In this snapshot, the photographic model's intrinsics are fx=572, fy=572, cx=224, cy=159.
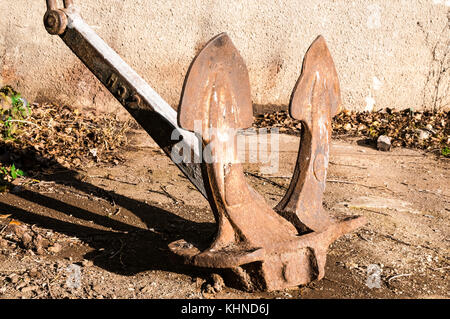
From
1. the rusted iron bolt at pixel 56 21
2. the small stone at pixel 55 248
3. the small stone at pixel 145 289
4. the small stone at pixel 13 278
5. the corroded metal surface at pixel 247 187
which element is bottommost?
the small stone at pixel 145 289

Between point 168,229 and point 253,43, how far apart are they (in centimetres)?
267

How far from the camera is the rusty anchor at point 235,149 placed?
7.80 ft

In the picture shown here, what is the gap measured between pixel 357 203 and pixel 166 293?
66.1 inches

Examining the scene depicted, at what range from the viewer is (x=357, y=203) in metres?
3.82

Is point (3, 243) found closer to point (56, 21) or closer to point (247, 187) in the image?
point (56, 21)

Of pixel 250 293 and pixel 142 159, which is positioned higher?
pixel 142 159

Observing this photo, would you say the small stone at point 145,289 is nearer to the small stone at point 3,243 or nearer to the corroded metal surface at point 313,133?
the corroded metal surface at point 313,133

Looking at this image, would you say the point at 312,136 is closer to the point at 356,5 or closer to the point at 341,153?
the point at 341,153

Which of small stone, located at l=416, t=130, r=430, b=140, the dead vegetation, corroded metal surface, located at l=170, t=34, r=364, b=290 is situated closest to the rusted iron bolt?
corroded metal surface, located at l=170, t=34, r=364, b=290

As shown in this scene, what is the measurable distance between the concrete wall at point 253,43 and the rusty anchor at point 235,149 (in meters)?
2.47

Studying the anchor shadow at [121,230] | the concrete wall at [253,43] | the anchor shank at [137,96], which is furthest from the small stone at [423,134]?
the anchor shank at [137,96]

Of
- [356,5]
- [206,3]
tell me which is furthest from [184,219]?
[356,5]

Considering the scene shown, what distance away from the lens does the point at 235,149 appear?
8.27 feet

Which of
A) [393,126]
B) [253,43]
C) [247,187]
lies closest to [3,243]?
[247,187]
